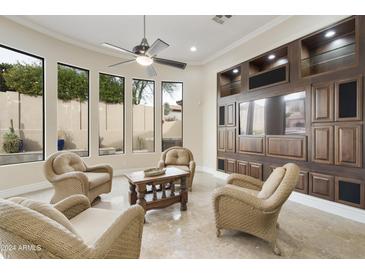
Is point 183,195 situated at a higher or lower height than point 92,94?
lower

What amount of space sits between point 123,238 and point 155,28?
401cm

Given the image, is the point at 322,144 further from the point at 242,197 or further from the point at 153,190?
the point at 153,190

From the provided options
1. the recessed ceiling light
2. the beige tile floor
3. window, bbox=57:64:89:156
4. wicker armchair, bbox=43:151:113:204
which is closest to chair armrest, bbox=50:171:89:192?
wicker armchair, bbox=43:151:113:204

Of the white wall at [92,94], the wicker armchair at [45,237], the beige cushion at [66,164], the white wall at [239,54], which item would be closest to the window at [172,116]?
the white wall at [92,94]

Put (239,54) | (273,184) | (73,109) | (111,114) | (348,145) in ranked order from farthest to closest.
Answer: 1. (111,114)
2. (73,109)
3. (239,54)
4. (348,145)
5. (273,184)

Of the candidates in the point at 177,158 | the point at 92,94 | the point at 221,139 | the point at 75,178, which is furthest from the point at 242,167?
the point at 92,94

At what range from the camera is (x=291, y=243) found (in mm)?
2117

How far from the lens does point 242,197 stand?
1977 millimetres

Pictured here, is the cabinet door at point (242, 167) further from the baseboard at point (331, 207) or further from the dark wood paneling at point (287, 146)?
the baseboard at point (331, 207)

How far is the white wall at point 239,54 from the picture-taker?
3.34 m

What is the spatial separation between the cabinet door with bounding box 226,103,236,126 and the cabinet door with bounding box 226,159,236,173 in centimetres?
96

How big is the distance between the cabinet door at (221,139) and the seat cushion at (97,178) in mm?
3058
